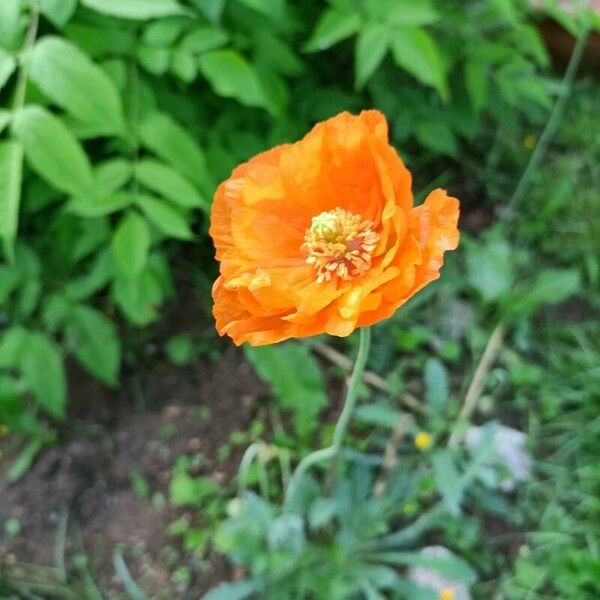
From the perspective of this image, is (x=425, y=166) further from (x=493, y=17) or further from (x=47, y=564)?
(x=47, y=564)

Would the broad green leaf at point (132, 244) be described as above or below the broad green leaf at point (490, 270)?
above

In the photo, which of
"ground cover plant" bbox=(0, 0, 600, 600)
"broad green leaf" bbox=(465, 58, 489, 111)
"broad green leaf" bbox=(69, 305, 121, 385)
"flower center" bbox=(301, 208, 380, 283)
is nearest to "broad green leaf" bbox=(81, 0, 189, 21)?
"ground cover plant" bbox=(0, 0, 600, 600)

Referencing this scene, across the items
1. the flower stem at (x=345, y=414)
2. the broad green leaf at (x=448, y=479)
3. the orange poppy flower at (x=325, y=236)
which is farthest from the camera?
the broad green leaf at (x=448, y=479)

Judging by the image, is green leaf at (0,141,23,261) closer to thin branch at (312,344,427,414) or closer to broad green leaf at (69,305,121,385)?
broad green leaf at (69,305,121,385)

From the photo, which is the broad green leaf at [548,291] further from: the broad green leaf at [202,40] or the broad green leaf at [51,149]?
the broad green leaf at [51,149]

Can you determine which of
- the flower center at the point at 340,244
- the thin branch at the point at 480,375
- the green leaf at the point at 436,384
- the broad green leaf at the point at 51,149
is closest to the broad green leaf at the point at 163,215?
the broad green leaf at the point at 51,149

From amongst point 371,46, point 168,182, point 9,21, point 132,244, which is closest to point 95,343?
point 132,244

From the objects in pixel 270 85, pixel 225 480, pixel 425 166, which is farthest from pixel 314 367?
pixel 425 166
